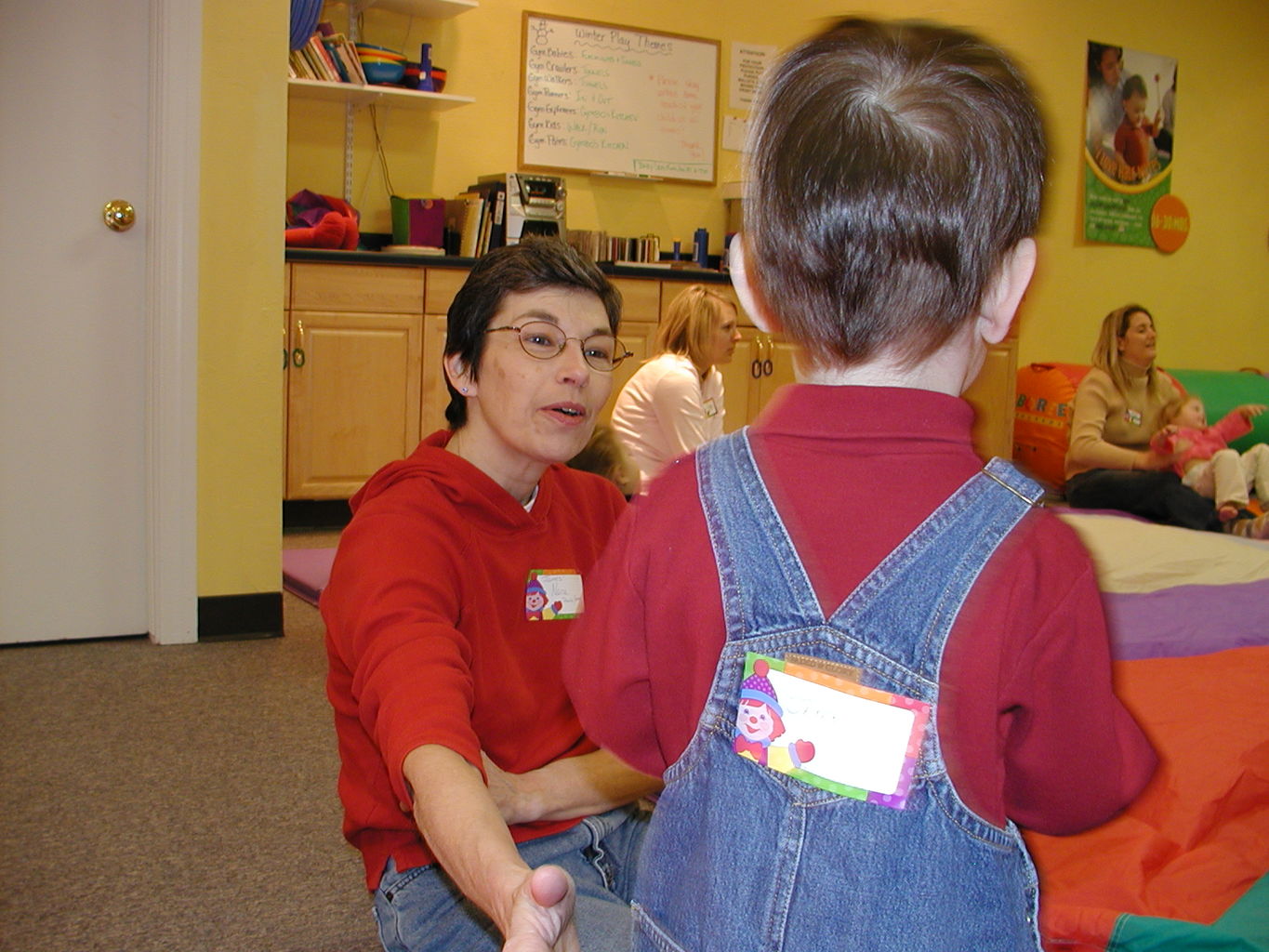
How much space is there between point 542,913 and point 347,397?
419 centimetres

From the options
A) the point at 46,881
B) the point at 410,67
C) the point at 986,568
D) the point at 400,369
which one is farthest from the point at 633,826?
the point at 410,67

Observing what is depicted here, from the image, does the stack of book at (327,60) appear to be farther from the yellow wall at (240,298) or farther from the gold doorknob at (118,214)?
the gold doorknob at (118,214)

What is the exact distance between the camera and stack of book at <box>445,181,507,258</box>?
5.07 m

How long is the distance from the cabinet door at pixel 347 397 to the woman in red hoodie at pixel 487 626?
11.0 ft

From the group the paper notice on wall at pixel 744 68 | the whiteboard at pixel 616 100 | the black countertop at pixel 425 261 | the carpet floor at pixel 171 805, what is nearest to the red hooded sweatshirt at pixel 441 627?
the carpet floor at pixel 171 805

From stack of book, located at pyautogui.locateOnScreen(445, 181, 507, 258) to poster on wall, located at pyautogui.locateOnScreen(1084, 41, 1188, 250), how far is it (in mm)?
3896

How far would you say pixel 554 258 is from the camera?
54.8 inches

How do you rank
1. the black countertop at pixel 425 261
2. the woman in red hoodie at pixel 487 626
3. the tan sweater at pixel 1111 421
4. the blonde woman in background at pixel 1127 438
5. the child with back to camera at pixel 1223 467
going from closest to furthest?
1. the woman in red hoodie at pixel 487 626
2. the child with back to camera at pixel 1223 467
3. the blonde woman in background at pixel 1127 438
4. the black countertop at pixel 425 261
5. the tan sweater at pixel 1111 421

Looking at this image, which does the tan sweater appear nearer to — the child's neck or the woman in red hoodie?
the woman in red hoodie

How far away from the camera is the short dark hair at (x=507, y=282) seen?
1389 mm

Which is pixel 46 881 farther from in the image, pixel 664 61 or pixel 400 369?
pixel 664 61

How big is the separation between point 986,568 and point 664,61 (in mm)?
5595

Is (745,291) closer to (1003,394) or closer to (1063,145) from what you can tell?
(1063,145)

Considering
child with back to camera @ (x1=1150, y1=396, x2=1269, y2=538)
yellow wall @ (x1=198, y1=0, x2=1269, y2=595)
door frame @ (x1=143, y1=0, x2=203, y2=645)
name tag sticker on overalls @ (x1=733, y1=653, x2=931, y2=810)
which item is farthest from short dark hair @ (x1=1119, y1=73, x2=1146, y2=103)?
name tag sticker on overalls @ (x1=733, y1=653, x2=931, y2=810)
